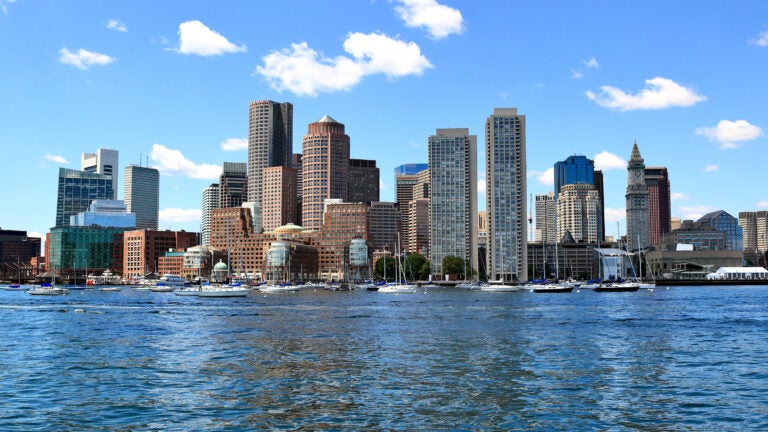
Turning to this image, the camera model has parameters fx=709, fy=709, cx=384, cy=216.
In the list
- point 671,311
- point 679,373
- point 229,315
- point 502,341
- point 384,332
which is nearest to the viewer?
point 679,373

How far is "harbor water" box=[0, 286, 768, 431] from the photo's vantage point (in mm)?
31875

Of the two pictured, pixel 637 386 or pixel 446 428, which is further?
pixel 637 386

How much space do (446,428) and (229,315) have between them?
72.4 metres

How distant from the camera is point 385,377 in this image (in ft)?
140

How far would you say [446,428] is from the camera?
98.3ft

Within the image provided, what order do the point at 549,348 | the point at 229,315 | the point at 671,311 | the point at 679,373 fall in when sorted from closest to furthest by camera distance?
1. the point at 679,373
2. the point at 549,348
3. the point at 229,315
4. the point at 671,311

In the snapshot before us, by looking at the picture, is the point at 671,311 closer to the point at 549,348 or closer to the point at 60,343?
the point at 549,348

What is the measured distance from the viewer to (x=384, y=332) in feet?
236

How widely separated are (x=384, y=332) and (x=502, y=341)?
45.9 ft

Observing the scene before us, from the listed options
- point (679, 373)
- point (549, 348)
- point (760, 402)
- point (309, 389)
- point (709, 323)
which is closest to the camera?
point (760, 402)

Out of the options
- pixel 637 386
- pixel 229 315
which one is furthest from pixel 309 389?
pixel 229 315

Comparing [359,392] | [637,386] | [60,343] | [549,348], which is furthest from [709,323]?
[60,343]

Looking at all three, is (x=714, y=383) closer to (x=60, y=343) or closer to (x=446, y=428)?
(x=446, y=428)

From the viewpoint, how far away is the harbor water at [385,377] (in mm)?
31875
